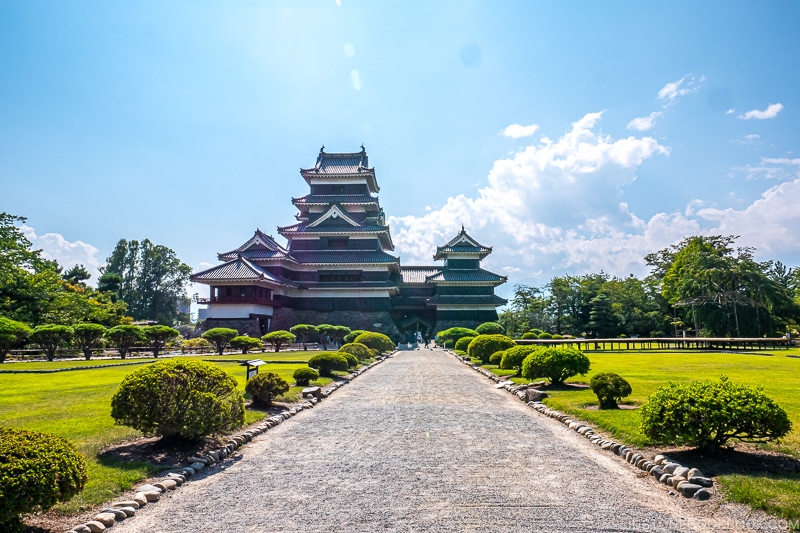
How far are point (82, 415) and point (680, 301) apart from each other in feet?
167

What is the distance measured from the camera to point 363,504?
5.88 meters

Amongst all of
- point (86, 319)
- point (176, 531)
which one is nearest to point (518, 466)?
point (176, 531)

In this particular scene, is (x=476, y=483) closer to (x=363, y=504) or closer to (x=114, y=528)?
(x=363, y=504)

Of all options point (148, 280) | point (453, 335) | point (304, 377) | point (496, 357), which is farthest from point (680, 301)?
point (148, 280)

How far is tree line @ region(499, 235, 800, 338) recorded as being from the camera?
4662cm

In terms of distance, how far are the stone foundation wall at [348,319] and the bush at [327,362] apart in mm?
27908

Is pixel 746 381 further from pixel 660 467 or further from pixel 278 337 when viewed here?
pixel 278 337

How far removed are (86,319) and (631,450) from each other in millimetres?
38254

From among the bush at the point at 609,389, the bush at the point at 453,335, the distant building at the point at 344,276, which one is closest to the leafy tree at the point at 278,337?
the distant building at the point at 344,276

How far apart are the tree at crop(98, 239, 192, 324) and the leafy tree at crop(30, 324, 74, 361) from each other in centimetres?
4291

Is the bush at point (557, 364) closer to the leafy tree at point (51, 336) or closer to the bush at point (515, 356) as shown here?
the bush at point (515, 356)

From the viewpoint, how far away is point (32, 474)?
468 cm

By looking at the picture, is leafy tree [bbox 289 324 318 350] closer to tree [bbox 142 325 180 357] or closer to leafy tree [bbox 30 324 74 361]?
tree [bbox 142 325 180 357]

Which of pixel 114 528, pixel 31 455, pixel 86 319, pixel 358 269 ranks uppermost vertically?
pixel 358 269
